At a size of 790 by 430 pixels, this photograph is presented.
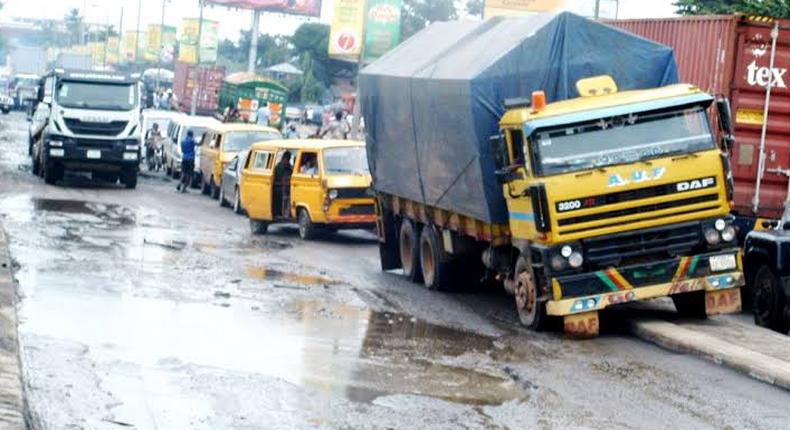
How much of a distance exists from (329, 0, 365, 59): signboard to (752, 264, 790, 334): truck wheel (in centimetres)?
3822

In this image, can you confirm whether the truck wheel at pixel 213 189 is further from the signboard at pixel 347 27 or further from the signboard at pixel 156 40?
the signboard at pixel 156 40

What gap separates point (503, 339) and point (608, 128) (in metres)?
2.34

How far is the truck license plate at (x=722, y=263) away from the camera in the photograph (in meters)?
15.5

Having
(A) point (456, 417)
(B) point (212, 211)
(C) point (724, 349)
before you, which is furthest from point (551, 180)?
(B) point (212, 211)

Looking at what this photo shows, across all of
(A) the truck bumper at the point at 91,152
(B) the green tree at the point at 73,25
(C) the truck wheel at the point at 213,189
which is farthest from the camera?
(B) the green tree at the point at 73,25

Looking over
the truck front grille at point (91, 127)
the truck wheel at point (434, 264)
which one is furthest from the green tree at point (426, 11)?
the truck wheel at point (434, 264)

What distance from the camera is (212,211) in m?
33.7

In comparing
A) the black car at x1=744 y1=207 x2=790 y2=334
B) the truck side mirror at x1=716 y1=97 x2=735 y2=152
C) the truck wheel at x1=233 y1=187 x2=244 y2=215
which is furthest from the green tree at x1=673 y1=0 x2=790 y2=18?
the truck side mirror at x1=716 y1=97 x2=735 y2=152

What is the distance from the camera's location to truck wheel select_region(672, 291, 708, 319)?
16.0 meters

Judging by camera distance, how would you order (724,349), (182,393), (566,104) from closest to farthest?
1. (182,393)
2. (724,349)
3. (566,104)

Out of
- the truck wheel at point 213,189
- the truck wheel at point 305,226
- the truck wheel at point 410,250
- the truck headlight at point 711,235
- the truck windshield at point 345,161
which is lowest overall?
the truck wheel at point 213,189

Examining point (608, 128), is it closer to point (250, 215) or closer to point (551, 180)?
point (551, 180)

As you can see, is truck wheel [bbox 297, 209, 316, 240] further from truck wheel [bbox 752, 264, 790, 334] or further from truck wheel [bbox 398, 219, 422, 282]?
truck wheel [bbox 752, 264, 790, 334]

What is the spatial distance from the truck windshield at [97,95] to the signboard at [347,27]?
58.2 ft
